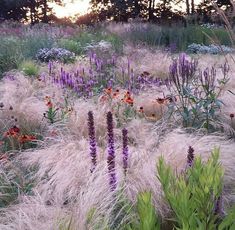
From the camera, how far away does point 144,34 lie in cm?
1377

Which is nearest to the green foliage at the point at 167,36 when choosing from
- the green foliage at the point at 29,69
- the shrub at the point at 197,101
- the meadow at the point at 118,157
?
the green foliage at the point at 29,69

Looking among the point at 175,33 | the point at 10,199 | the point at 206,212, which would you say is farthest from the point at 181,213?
the point at 175,33

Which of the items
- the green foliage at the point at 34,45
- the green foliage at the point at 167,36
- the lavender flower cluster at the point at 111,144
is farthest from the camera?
the green foliage at the point at 167,36

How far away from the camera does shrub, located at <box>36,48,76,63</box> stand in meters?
9.51

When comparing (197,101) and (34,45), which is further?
(34,45)

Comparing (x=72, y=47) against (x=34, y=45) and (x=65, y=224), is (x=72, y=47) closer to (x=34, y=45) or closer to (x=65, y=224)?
(x=34, y=45)

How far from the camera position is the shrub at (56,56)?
374 inches

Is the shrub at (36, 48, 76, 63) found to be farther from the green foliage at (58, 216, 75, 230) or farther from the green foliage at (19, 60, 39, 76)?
the green foliage at (58, 216, 75, 230)

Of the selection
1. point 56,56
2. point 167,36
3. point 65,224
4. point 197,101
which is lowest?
point 167,36

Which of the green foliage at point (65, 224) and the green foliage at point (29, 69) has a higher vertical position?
the green foliage at point (65, 224)

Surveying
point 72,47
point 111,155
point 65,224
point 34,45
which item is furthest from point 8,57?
point 65,224

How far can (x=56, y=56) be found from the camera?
959 centimetres

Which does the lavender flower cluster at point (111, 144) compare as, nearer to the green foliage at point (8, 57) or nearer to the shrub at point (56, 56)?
the green foliage at point (8, 57)

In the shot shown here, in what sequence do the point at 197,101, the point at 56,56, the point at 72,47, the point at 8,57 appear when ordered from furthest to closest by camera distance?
the point at 72,47, the point at 56,56, the point at 8,57, the point at 197,101
